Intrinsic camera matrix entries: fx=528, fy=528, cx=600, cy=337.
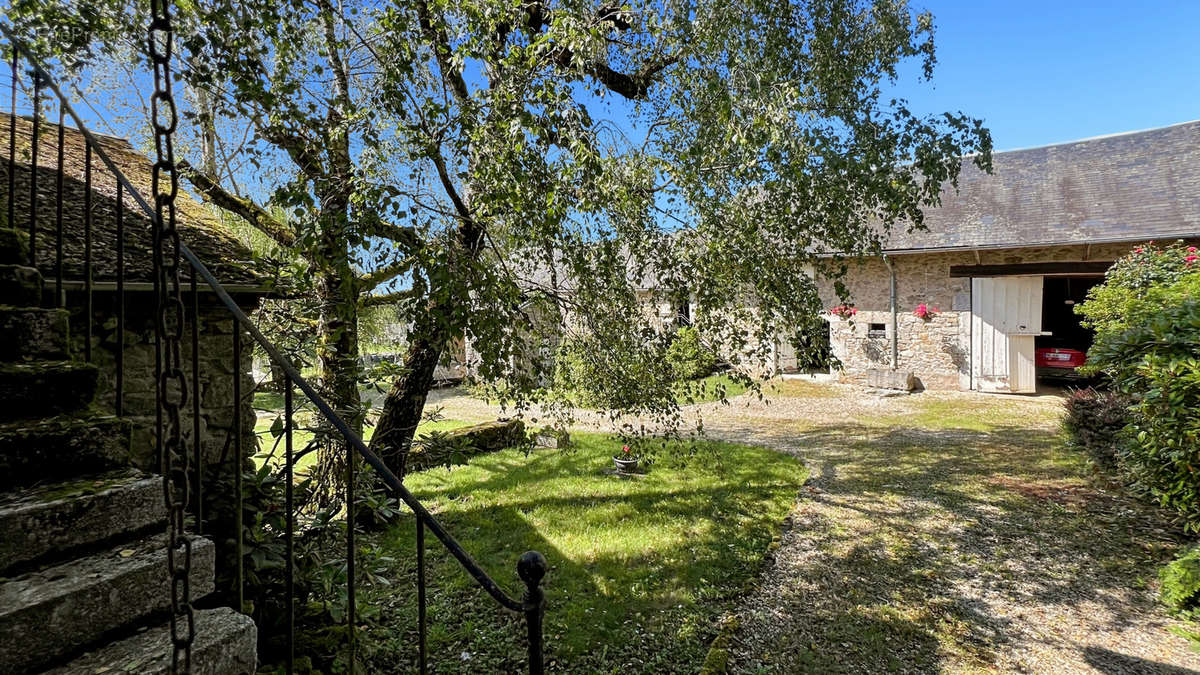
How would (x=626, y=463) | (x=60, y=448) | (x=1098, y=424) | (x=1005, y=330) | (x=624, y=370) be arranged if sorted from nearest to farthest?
(x=60, y=448), (x=624, y=370), (x=1098, y=424), (x=626, y=463), (x=1005, y=330)

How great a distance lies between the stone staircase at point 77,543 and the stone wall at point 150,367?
0.51 m

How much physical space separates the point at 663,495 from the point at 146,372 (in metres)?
5.00

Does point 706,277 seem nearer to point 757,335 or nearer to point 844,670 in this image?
point 757,335

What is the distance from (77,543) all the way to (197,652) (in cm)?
59

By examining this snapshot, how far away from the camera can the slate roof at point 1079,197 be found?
10469mm

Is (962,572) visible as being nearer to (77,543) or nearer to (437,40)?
(77,543)

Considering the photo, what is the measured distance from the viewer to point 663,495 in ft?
20.7

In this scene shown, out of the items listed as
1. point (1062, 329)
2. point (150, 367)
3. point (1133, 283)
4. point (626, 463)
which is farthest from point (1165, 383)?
point (1062, 329)

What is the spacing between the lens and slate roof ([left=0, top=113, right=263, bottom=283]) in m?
2.57

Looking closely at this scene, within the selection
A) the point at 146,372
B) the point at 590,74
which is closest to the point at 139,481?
the point at 146,372

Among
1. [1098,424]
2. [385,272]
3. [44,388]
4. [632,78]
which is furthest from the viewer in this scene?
[1098,424]

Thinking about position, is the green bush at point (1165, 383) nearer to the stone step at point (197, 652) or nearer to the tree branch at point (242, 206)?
the stone step at point (197, 652)

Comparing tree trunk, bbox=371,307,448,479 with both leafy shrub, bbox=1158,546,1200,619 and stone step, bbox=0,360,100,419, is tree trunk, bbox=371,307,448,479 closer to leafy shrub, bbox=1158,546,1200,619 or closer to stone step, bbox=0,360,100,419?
stone step, bbox=0,360,100,419

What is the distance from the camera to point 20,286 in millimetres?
2189
